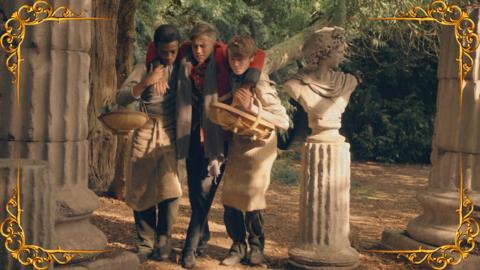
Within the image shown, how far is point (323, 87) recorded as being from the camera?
5.64 m

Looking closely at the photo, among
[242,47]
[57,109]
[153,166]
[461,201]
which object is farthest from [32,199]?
[461,201]

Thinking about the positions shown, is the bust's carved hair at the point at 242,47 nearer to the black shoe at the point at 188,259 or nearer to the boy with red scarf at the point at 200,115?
the boy with red scarf at the point at 200,115

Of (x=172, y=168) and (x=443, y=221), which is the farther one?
(x=443, y=221)

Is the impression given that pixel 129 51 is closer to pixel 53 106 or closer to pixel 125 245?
pixel 125 245

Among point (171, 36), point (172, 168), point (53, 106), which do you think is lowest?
point (172, 168)

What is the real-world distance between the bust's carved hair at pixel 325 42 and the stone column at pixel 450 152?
1.17 m

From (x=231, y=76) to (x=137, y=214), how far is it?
1429 millimetres

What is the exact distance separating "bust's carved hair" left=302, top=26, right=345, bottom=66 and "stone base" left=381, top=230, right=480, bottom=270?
191 centimetres

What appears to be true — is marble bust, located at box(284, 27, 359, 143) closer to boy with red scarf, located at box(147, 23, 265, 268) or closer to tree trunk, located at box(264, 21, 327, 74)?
boy with red scarf, located at box(147, 23, 265, 268)

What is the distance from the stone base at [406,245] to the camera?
575 centimetres

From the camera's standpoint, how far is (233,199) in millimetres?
5590

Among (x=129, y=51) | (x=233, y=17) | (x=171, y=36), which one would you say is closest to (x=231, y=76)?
(x=171, y=36)

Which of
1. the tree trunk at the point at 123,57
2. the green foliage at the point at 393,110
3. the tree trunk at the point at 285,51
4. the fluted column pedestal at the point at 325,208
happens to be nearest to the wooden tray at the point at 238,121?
the fluted column pedestal at the point at 325,208

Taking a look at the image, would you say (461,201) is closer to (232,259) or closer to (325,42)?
(325,42)
